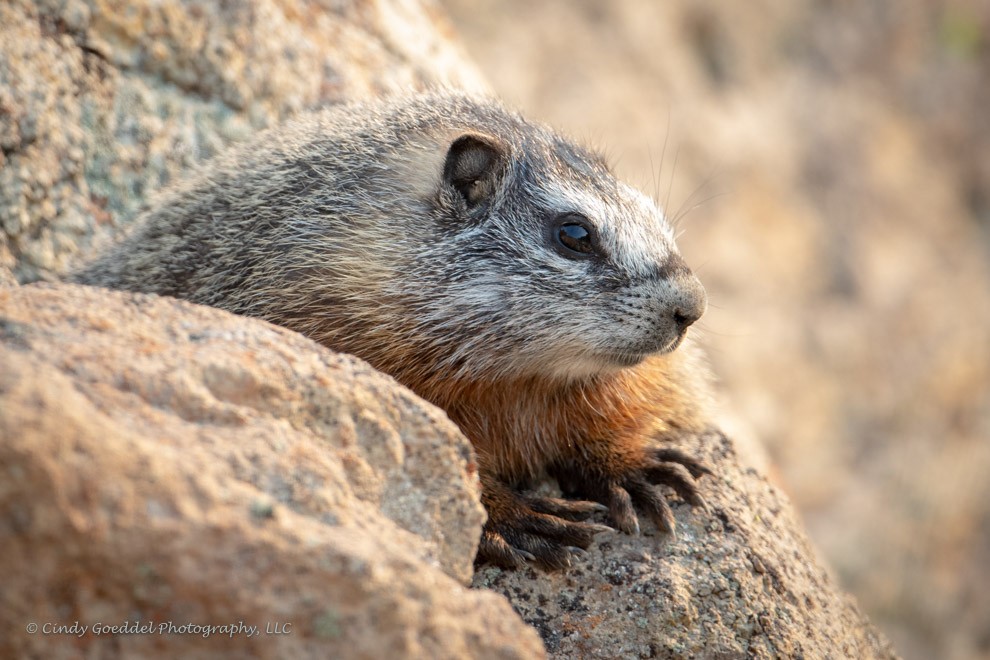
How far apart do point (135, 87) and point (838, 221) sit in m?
8.55

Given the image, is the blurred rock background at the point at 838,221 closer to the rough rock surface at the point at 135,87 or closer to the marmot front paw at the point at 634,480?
→ the rough rock surface at the point at 135,87

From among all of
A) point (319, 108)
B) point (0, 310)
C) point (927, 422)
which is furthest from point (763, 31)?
point (0, 310)

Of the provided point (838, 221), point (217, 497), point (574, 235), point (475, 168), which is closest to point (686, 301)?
point (574, 235)

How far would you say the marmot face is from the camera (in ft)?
12.0

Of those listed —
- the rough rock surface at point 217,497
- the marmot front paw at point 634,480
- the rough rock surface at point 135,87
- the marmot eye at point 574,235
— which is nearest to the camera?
the rough rock surface at point 217,497

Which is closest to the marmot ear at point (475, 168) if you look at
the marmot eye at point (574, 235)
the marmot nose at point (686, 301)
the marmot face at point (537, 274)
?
the marmot face at point (537, 274)

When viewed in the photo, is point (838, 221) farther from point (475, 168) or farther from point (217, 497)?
point (217, 497)

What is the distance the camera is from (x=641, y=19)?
10938 millimetres

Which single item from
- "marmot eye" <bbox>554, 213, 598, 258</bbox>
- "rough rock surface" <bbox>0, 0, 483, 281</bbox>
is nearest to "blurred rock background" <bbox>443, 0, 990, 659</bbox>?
"rough rock surface" <bbox>0, 0, 483, 281</bbox>

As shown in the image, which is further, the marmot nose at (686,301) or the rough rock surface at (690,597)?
the marmot nose at (686,301)

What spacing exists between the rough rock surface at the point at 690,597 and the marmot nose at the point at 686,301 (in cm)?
69

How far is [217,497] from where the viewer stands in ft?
7.46

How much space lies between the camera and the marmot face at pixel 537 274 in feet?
12.0

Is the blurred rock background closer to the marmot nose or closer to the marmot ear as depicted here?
the marmot ear
